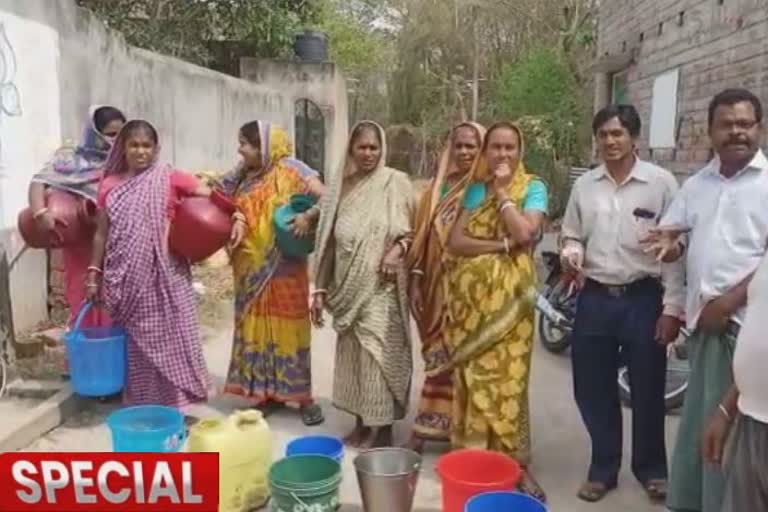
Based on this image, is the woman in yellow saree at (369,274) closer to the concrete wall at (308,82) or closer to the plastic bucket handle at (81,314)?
the plastic bucket handle at (81,314)

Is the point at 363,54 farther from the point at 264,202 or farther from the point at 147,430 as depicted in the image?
the point at 147,430

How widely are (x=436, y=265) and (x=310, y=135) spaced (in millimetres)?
10677

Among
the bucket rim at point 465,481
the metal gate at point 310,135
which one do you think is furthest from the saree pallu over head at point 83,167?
the metal gate at point 310,135

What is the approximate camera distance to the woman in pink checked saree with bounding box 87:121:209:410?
3.70 m

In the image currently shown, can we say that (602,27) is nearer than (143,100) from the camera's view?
No

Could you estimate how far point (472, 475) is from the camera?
2.88 metres

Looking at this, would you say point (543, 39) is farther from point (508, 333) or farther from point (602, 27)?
point (508, 333)

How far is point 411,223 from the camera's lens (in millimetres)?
3559

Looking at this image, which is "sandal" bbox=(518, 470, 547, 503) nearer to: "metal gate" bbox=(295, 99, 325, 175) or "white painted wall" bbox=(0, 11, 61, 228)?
"white painted wall" bbox=(0, 11, 61, 228)

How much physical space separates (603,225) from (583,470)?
1.23m

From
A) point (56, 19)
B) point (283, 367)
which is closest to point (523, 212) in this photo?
point (283, 367)

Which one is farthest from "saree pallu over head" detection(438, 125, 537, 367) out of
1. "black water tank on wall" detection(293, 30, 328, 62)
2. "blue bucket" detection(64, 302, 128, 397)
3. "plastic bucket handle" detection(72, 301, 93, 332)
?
"black water tank on wall" detection(293, 30, 328, 62)

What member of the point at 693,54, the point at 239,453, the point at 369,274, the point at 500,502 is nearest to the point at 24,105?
the point at 369,274

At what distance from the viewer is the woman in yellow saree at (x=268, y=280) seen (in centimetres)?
385
